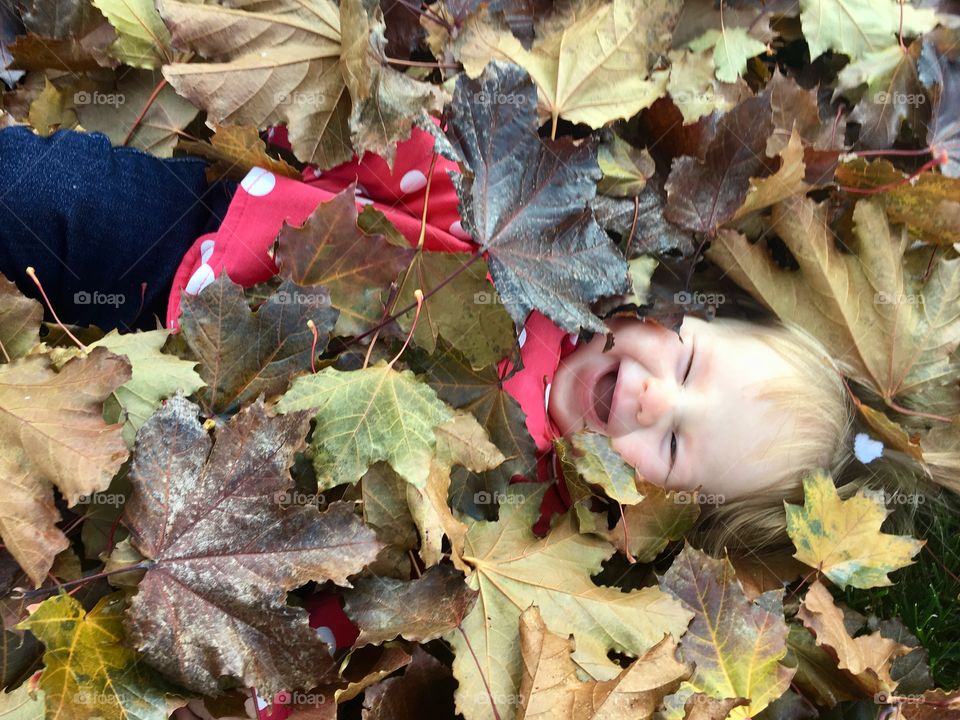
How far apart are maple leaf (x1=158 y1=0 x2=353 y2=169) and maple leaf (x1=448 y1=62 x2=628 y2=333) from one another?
22 centimetres

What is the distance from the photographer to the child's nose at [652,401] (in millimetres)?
1208

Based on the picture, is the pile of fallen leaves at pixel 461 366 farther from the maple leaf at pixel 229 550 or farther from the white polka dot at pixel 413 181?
the white polka dot at pixel 413 181

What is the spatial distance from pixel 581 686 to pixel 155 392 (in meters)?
0.62

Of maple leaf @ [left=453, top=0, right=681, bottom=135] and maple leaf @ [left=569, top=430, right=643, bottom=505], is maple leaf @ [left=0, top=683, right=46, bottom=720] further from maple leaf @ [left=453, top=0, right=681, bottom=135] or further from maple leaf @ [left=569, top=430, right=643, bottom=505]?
maple leaf @ [left=453, top=0, right=681, bottom=135]

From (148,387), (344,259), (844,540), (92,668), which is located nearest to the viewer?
(92,668)

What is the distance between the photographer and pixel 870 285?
3.95 feet

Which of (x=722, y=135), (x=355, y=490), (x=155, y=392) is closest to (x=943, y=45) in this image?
(x=722, y=135)

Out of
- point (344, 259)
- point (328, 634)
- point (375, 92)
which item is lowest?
point (328, 634)

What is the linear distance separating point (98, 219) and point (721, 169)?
94 cm

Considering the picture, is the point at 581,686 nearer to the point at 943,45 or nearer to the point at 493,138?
the point at 493,138

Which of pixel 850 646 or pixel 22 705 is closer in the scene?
pixel 22 705

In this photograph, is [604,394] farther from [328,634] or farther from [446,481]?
[328,634]

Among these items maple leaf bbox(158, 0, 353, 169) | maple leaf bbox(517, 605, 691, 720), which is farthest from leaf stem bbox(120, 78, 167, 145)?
maple leaf bbox(517, 605, 691, 720)

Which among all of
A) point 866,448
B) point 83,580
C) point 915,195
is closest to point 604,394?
point 866,448
